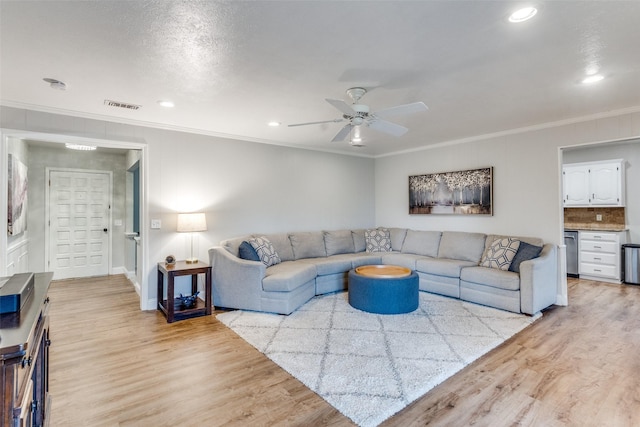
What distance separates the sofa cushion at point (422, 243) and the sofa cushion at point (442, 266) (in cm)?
40

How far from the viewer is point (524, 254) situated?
4160 millimetres

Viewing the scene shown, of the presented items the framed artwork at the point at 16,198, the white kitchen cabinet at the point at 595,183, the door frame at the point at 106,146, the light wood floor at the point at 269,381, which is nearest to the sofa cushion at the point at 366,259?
the light wood floor at the point at 269,381

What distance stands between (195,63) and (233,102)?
0.92 metres

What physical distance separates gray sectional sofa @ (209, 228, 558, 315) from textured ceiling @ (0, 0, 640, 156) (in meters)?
1.91

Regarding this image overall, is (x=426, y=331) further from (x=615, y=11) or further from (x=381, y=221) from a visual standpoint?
(x=381, y=221)

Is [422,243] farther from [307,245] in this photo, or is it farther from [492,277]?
[307,245]

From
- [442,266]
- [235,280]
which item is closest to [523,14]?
[442,266]

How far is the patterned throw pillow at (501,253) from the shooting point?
4301 mm

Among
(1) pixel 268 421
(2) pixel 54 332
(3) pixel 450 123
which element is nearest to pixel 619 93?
(3) pixel 450 123

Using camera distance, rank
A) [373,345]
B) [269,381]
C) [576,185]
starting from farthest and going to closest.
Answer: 1. [576,185]
2. [373,345]
3. [269,381]

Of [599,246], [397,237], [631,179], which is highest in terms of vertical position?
[631,179]

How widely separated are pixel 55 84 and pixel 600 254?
8181 millimetres

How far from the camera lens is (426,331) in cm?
343

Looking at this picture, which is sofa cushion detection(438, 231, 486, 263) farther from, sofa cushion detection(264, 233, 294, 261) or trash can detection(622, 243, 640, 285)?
trash can detection(622, 243, 640, 285)
